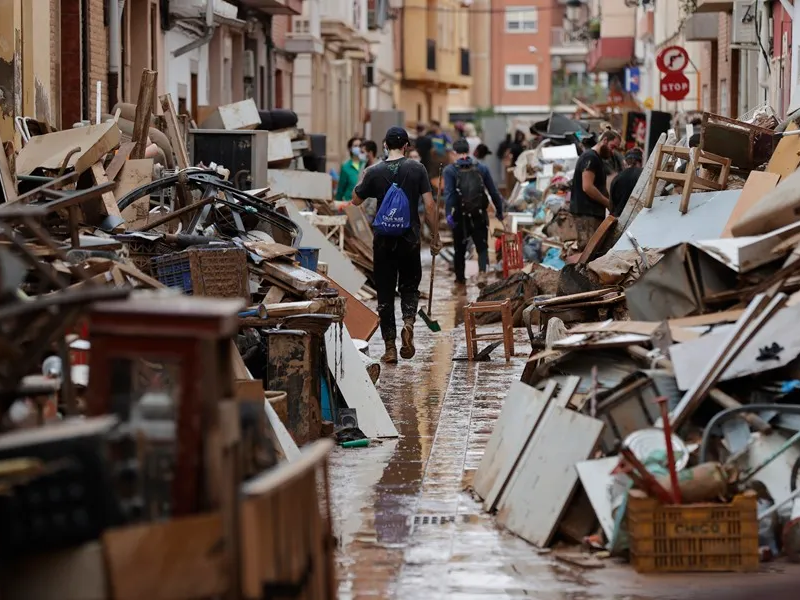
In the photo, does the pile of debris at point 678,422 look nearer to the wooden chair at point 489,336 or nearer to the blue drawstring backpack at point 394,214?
the blue drawstring backpack at point 394,214

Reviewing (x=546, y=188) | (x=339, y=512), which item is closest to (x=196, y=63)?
(x=546, y=188)

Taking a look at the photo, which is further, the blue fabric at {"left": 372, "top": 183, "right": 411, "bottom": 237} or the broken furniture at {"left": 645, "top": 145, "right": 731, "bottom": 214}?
the blue fabric at {"left": 372, "top": 183, "right": 411, "bottom": 237}

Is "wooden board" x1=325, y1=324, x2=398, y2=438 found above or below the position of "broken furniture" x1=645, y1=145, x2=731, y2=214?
below

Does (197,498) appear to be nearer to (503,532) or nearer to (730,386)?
(503,532)

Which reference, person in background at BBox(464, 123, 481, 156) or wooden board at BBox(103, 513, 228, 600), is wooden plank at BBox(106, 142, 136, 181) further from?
person in background at BBox(464, 123, 481, 156)

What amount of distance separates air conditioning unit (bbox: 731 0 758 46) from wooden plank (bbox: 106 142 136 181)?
38.5 feet

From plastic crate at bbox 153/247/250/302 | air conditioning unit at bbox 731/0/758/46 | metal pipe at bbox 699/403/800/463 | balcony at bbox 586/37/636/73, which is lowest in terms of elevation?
metal pipe at bbox 699/403/800/463

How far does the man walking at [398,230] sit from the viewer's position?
45.1 ft

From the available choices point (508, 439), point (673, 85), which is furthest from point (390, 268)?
point (673, 85)

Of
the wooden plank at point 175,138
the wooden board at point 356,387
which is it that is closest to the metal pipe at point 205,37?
the wooden plank at point 175,138

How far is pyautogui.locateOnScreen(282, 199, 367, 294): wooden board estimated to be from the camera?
16.6 m

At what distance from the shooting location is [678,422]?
7.77 meters

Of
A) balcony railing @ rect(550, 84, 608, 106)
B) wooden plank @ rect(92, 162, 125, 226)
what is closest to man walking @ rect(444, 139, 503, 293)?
wooden plank @ rect(92, 162, 125, 226)

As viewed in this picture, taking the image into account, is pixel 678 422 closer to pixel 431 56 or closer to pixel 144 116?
pixel 144 116
